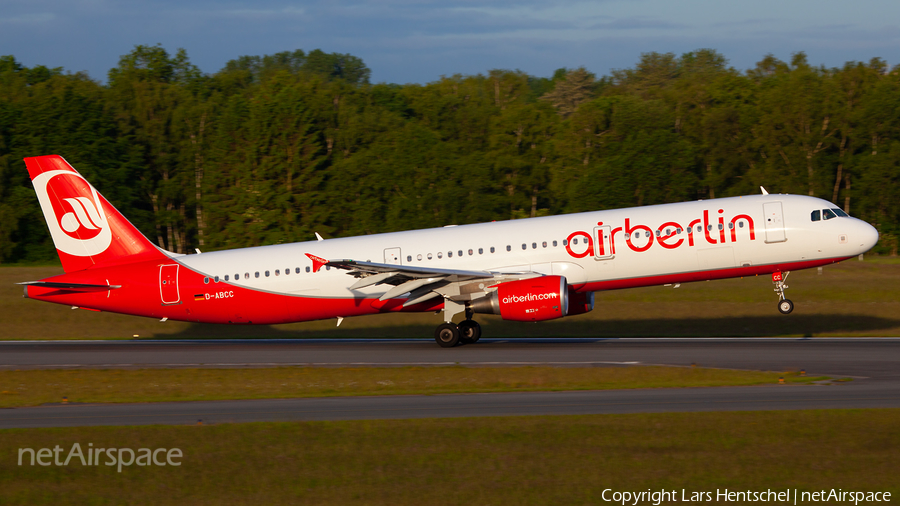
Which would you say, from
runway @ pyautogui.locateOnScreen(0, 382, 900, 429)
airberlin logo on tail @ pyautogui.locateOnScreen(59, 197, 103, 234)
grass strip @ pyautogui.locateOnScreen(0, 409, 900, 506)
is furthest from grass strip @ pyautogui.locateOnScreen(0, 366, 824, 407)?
airberlin logo on tail @ pyautogui.locateOnScreen(59, 197, 103, 234)

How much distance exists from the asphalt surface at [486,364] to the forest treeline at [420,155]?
3035cm

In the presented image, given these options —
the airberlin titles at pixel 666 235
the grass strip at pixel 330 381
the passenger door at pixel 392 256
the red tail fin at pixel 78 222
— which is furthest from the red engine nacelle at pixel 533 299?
the red tail fin at pixel 78 222

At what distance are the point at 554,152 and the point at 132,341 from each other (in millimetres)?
41736

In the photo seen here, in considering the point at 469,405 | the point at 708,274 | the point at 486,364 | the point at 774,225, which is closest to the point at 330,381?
the point at 486,364

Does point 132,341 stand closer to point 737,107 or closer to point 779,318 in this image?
point 779,318

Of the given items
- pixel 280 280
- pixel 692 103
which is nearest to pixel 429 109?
pixel 692 103

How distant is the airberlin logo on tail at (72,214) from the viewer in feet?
94.9

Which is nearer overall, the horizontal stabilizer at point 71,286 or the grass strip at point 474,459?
the grass strip at point 474,459

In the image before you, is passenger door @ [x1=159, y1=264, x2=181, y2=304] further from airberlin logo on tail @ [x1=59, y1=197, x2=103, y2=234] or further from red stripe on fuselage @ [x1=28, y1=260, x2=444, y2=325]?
airberlin logo on tail @ [x1=59, y1=197, x2=103, y2=234]

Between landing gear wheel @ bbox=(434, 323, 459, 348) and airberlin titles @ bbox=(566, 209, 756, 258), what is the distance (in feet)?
15.4

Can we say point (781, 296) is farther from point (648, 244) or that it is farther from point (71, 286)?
point (71, 286)

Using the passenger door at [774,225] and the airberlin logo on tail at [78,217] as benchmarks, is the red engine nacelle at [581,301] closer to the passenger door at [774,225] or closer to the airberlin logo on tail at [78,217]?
the passenger door at [774,225]
